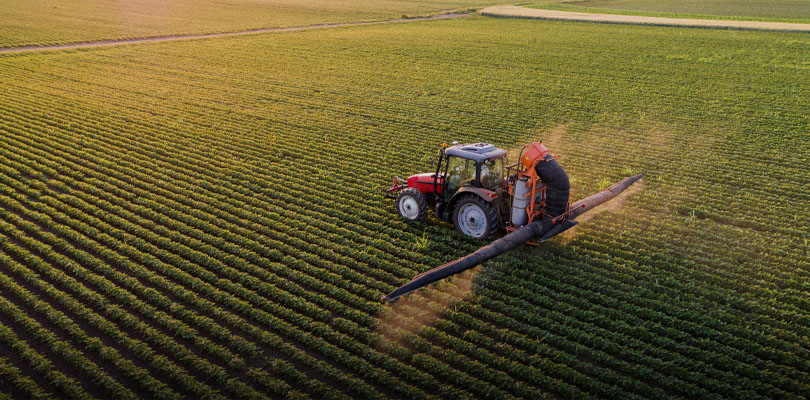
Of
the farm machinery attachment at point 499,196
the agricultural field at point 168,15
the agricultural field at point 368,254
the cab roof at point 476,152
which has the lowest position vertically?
the agricultural field at point 368,254

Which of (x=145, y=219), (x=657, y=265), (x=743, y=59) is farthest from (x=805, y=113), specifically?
(x=145, y=219)

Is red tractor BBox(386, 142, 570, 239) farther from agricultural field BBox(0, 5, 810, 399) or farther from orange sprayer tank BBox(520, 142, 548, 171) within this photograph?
agricultural field BBox(0, 5, 810, 399)

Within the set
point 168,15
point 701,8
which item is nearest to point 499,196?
point 168,15

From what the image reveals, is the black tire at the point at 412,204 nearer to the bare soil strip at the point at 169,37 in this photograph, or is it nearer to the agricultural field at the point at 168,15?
the bare soil strip at the point at 169,37

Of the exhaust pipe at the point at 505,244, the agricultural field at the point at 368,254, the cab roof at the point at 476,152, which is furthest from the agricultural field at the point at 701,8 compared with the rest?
the cab roof at the point at 476,152

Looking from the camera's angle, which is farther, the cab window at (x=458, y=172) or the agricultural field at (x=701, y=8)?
the agricultural field at (x=701, y=8)

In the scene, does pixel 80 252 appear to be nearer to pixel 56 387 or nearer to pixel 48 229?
pixel 48 229
